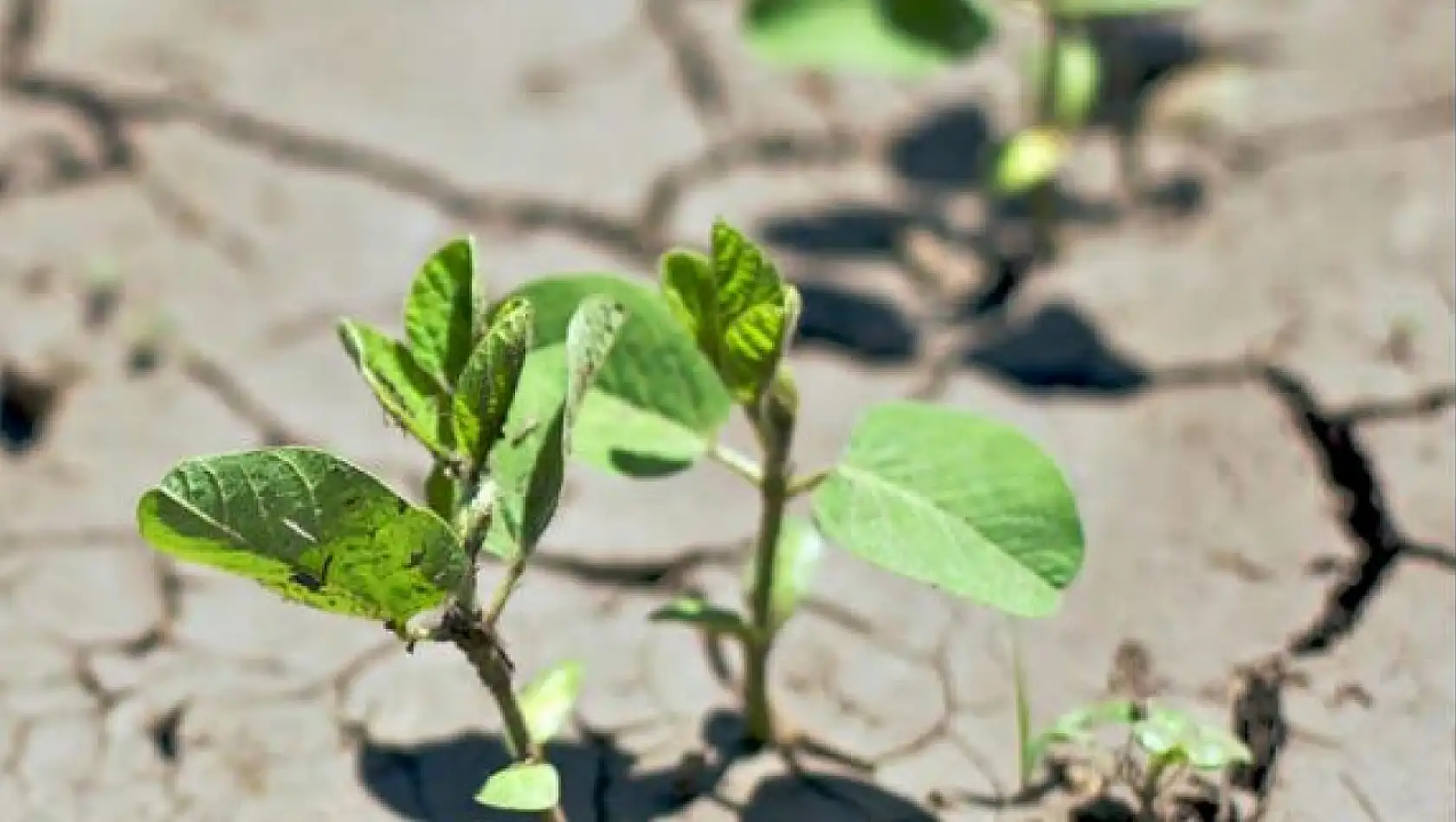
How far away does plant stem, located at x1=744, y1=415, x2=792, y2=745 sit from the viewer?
2.17 metres

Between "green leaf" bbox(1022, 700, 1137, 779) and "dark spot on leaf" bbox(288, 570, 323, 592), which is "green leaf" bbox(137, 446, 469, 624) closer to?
"dark spot on leaf" bbox(288, 570, 323, 592)

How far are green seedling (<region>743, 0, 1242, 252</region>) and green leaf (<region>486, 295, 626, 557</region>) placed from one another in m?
1.08

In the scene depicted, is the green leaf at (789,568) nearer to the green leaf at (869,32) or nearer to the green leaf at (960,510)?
the green leaf at (960,510)

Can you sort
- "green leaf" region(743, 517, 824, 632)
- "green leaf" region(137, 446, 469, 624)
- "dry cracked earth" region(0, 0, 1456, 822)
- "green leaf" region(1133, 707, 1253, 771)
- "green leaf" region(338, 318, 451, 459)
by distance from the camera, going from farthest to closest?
"dry cracked earth" region(0, 0, 1456, 822) → "green leaf" region(743, 517, 824, 632) → "green leaf" region(1133, 707, 1253, 771) → "green leaf" region(338, 318, 451, 459) → "green leaf" region(137, 446, 469, 624)

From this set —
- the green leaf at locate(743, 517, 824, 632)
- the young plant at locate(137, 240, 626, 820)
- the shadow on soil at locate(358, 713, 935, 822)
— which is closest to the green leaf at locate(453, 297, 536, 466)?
the young plant at locate(137, 240, 626, 820)

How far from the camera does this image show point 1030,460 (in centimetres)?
214

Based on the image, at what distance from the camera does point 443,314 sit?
80.4 inches

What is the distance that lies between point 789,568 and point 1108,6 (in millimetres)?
1068

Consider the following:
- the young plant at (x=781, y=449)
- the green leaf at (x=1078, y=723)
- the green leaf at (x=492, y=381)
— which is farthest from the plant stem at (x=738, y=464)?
the green leaf at (x=1078, y=723)

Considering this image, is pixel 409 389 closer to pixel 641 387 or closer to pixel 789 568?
pixel 641 387

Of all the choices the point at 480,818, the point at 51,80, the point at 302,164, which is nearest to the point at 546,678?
the point at 480,818

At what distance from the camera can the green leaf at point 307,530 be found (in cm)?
186

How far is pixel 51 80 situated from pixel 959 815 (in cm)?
203

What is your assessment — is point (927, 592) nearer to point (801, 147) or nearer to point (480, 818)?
point (480, 818)
